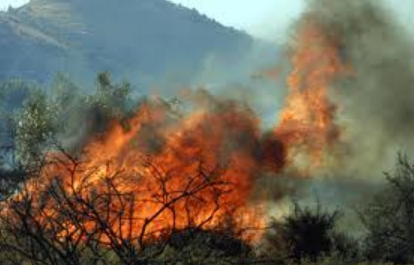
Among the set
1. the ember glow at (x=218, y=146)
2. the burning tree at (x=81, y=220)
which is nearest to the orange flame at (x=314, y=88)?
the ember glow at (x=218, y=146)

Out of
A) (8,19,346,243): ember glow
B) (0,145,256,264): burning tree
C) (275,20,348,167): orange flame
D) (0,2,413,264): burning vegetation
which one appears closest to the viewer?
(0,145,256,264): burning tree

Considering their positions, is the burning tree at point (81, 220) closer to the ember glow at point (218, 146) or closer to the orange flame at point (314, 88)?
the ember glow at point (218, 146)

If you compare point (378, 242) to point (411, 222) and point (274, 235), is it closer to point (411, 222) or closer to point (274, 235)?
point (411, 222)

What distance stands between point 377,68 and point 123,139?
2005 cm

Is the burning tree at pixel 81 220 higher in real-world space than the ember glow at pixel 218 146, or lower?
lower

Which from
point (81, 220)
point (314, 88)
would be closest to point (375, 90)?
point (314, 88)

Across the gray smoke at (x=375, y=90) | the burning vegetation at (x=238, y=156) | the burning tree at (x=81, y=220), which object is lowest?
the burning tree at (x=81, y=220)

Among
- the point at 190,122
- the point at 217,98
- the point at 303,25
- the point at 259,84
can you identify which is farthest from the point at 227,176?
the point at 259,84

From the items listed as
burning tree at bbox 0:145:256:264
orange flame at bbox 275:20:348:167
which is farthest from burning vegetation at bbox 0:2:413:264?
burning tree at bbox 0:145:256:264

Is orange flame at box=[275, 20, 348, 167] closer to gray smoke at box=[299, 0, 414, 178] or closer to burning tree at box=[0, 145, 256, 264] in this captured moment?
gray smoke at box=[299, 0, 414, 178]

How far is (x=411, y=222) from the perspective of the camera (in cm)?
2812

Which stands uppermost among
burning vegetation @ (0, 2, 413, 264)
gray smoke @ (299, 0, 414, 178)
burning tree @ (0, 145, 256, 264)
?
gray smoke @ (299, 0, 414, 178)

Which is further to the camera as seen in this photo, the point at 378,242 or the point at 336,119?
the point at 336,119

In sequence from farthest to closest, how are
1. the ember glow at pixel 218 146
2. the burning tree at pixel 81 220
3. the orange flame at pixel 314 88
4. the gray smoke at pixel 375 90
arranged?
the gray smoke at pixel 375 90, the orange flame at pixel 314 88, the ember glow at pixel 218 146, the burning tree at pixel 81 220
